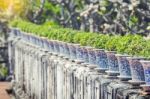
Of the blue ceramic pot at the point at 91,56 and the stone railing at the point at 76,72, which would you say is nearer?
the stone railing at the point at 76,72

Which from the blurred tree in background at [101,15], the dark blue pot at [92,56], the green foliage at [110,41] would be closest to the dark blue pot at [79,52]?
the green foliage at [110,41]

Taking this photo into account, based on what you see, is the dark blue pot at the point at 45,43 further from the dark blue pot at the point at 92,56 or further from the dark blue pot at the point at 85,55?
the dark blue pot at the point at 92,56

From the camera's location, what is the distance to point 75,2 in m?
23.5

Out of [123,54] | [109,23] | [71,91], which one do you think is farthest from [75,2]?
[123,54]

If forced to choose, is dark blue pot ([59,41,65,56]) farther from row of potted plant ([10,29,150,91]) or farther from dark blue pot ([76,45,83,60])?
dark blue pot ([76,45,83,60])

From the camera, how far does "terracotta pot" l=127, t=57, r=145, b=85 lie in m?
6.95

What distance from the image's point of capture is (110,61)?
8.15 meters

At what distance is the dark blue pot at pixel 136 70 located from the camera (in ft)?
22.8

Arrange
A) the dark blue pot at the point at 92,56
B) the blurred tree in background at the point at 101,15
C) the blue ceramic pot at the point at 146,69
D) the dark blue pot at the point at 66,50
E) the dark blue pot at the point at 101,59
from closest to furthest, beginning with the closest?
1. the blue ceramic pot at the point at 146,69
2. the dark blue pot at the point at 101,59
3. the dark blue pot at the point at 92,56
4. the dark blue pot at the point at 66,50
5. the blurred tree in background at the point at 101,15

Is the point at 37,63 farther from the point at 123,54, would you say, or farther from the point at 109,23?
the point at 123,54

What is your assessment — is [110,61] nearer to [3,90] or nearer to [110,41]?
[110,41]

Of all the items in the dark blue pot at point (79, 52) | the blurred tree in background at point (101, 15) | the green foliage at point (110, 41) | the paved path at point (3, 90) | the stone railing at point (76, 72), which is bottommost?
the paved path at point (3, 90)

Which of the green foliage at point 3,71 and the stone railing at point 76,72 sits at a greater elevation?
the stone railing at point 76,72

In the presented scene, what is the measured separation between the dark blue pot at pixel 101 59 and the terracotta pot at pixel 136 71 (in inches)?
55.6
